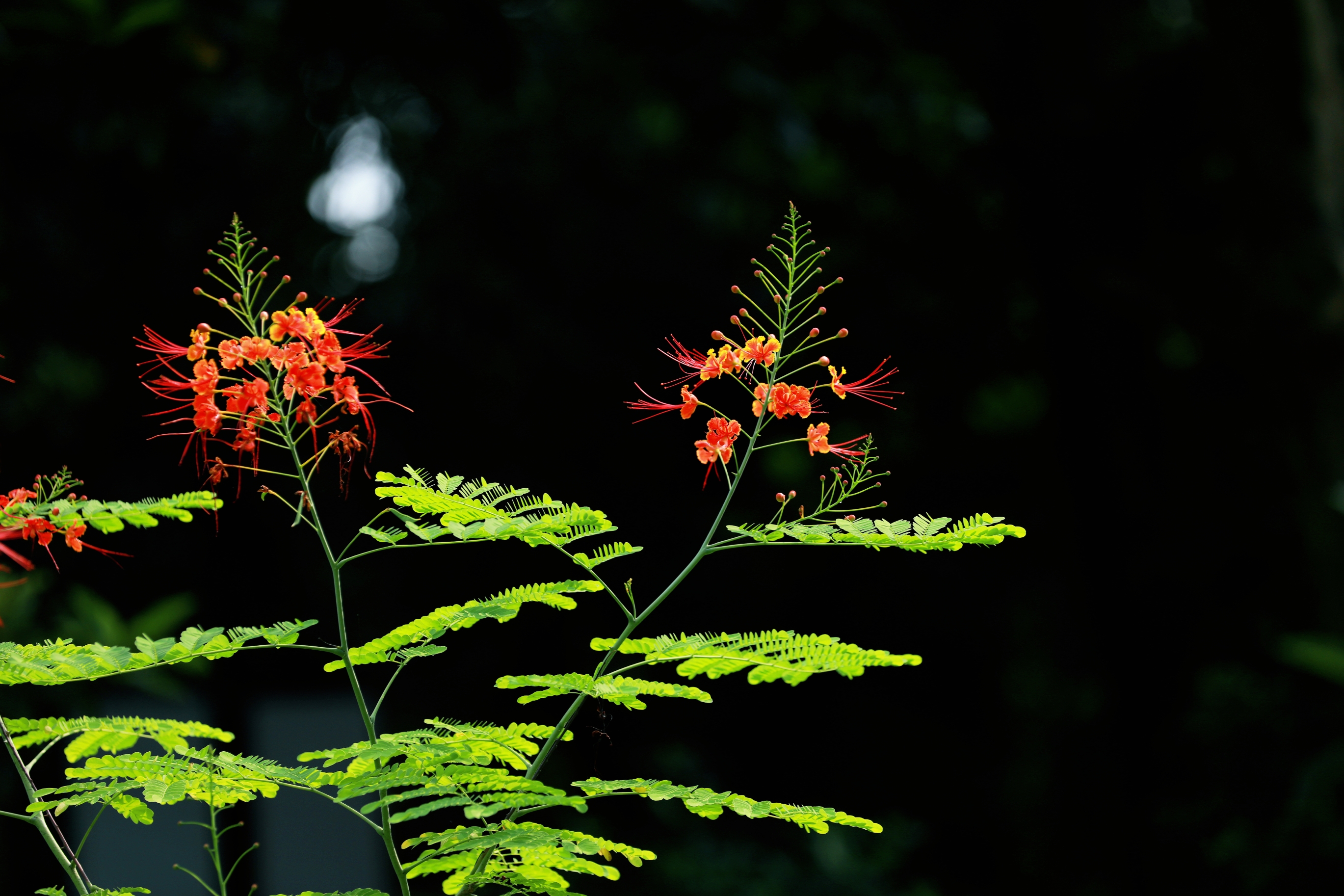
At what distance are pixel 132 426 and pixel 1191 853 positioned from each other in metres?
4.94

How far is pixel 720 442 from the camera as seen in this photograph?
1530 millimetres

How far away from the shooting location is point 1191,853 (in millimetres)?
4738

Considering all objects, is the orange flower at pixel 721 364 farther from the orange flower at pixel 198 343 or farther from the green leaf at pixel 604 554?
the orange flower at pixel 198 343

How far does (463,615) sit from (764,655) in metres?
0.38

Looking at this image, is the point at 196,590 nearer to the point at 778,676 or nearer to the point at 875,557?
the point at 875,557

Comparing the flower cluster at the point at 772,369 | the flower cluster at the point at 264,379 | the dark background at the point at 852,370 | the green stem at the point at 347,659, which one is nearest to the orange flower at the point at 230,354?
the flower cluster at the point at 264,379

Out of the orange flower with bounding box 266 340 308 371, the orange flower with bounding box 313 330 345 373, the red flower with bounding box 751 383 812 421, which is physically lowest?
the orange flower with bounding box 266 340 308 371

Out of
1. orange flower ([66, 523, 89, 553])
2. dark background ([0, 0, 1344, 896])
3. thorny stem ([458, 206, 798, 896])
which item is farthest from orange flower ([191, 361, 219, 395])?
dark background ([0, 0, 1344, 896])

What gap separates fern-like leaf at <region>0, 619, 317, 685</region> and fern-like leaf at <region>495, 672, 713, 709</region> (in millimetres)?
268

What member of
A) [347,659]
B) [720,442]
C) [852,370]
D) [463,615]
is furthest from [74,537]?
[852,370]

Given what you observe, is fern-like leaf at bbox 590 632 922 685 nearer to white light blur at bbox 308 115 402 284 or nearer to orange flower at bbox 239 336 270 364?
orange flower at bbox 239 336 270 364

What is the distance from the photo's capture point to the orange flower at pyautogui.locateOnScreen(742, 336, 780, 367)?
1.45 meters

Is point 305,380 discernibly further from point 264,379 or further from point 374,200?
point 374,200

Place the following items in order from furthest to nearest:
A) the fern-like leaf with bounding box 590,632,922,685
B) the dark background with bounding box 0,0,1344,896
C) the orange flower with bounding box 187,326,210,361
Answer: the dark background with bounding box 0,0,1344,896 < the orange flower with bounding box 187,326,210,361 < the fern-like leaf with bounding box 590,632,922,685
